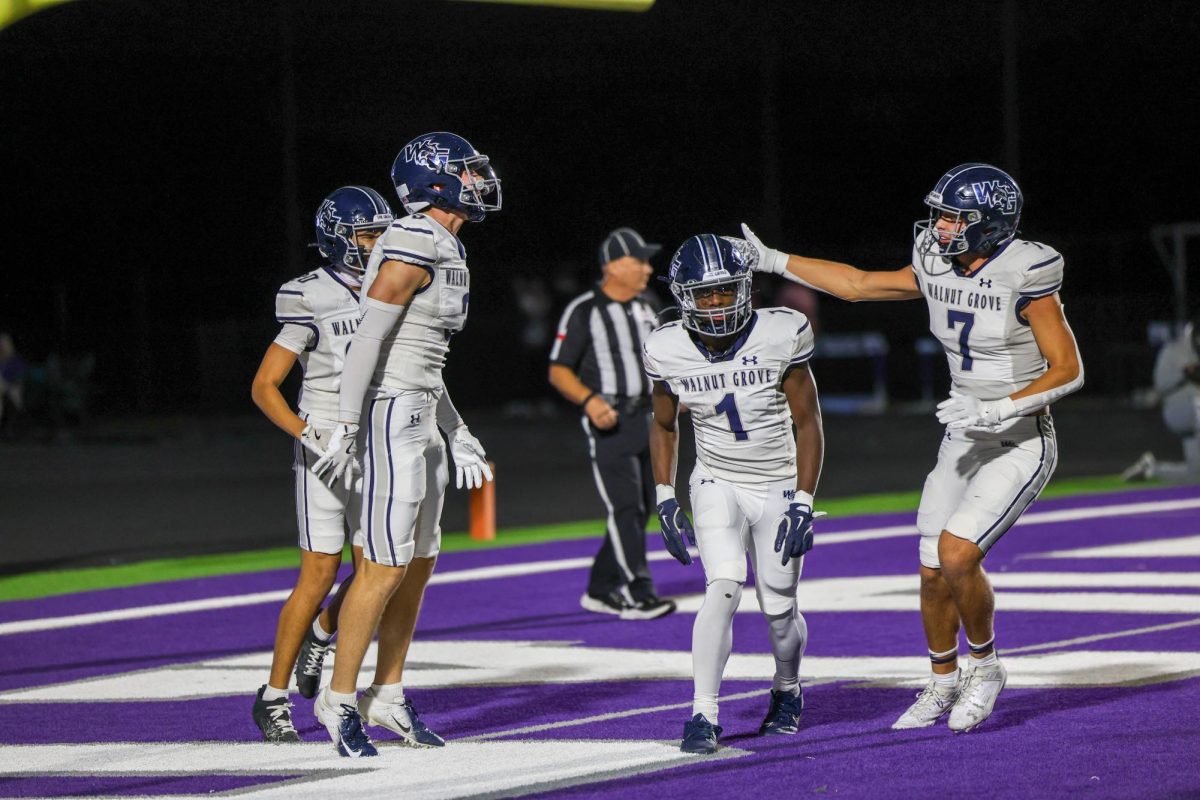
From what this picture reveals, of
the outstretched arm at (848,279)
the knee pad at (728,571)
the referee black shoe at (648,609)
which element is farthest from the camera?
the referee black shoe at (648,609)

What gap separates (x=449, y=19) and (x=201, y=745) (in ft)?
128

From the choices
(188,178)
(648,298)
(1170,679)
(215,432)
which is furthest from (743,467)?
(188,178)

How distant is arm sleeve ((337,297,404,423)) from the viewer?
20.6ft

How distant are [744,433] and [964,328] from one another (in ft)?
3.13

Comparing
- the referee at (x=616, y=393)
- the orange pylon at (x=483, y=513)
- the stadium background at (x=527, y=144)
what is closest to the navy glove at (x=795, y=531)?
the referee at (x=616, y=393)

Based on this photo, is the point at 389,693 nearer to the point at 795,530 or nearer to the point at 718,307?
the point at 795,530

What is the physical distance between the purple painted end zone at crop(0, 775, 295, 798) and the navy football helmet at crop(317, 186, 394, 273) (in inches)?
78.6

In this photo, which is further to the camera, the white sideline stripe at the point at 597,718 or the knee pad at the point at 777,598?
the white sideline stripe at the point at 597,718

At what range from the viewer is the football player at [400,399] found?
631 cm

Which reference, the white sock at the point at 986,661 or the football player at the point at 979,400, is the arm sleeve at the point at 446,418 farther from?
the white sock at the point at 986,661

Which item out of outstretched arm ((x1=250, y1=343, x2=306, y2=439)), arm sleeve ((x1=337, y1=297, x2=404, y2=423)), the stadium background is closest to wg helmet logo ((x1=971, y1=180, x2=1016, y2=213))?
arm sleeve ((x1=337, y1=297, x2=404, y2=423))

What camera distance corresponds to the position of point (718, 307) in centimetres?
652

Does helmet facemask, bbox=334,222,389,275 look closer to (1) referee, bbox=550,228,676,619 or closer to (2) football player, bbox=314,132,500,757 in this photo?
(2) football player, bbox=314,132,500,757

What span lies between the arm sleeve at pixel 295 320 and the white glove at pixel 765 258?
1655mm
